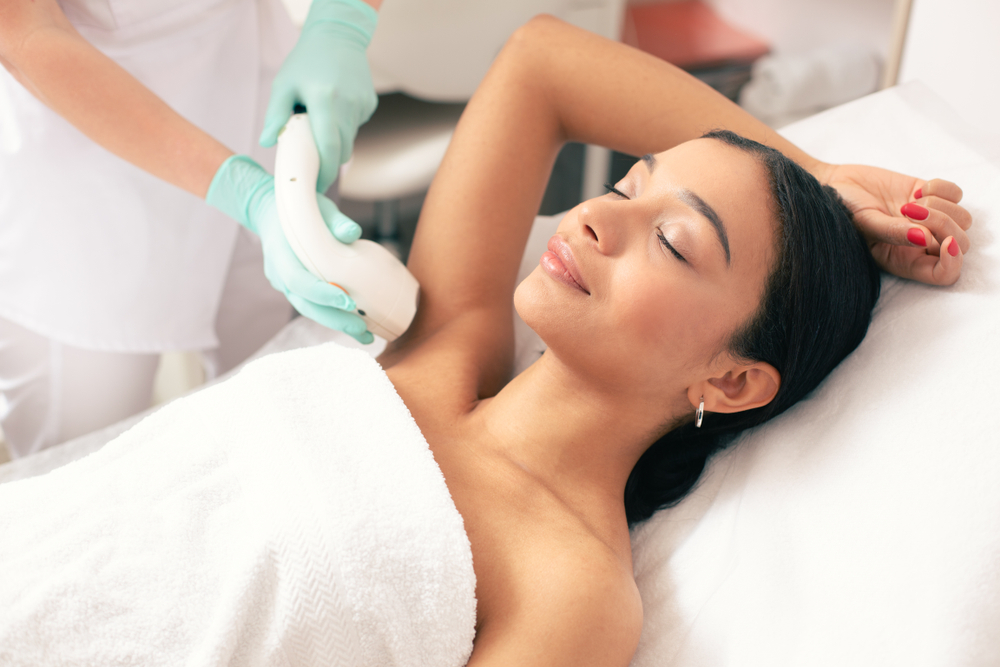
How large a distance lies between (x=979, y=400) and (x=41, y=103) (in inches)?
52.6

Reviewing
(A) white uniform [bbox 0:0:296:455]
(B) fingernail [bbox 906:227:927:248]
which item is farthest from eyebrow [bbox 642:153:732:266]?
(A) white uniform [bbox 0:0:296:455]

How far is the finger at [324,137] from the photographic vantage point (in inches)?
45.1

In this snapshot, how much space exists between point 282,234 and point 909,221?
824mm

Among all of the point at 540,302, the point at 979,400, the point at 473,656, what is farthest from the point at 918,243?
the point at 473,656

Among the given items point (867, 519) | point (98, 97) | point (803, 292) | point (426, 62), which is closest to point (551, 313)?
point (803, 292)

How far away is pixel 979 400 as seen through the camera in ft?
2.77

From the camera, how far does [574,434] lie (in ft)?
3.28

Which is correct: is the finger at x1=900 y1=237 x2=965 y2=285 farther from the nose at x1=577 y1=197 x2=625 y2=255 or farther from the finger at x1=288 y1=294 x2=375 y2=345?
the finger at x1=288 y1=294 x2=375 y2=345

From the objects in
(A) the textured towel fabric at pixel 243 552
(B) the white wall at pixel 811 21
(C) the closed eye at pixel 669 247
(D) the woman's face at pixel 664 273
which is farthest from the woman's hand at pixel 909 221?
(B) the white wall at pixel 811 21

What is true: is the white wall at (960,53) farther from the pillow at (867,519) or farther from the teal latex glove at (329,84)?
the teal latex glove at (329,84)

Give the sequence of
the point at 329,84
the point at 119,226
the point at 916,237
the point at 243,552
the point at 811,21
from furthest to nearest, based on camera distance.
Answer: the point at 811,21 → the point at 119,226 → the point at 329,84 → the point at 916,237 → the point at 243,552

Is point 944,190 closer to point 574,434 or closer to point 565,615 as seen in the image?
point 574,434

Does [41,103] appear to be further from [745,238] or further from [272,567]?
[745,238]

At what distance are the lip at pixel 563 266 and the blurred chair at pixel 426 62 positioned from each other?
35.9 inches
